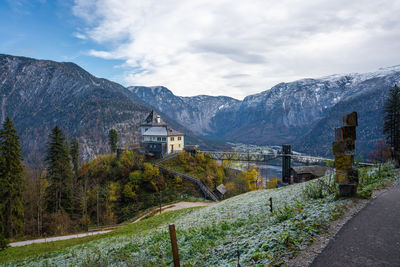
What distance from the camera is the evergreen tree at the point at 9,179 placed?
95.8 feet

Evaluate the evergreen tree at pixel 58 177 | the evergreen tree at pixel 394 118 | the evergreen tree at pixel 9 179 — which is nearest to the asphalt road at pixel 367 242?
the evergreen tree at pixel 9 179

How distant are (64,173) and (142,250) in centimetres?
4236

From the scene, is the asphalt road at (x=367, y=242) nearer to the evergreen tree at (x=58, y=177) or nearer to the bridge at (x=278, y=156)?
the bridge at (x=278, y=156)

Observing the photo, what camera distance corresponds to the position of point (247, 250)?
23.2 feet

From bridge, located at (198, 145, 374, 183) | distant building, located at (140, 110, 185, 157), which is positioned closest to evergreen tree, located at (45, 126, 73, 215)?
distant building, located at (140, 110, 185, 157)

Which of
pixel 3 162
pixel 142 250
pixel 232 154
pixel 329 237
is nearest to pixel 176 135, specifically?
pixel 232 154

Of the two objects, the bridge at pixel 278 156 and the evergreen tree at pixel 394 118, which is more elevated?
the evergreen tree at pixel 394 118

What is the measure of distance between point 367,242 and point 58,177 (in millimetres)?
50188

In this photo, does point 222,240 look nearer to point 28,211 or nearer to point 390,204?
point 390,204

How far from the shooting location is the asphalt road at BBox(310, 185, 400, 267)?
216 inches

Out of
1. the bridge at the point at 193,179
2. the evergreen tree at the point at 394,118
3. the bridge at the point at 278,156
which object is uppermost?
the evergreen tree at the point at 394,118

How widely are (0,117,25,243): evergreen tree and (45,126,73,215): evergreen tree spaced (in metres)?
12.7

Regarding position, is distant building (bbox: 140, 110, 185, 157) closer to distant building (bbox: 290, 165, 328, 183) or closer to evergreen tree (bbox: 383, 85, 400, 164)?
distant building (bbox: 290, 165, 328, 183)

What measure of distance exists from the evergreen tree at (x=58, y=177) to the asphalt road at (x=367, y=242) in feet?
161
